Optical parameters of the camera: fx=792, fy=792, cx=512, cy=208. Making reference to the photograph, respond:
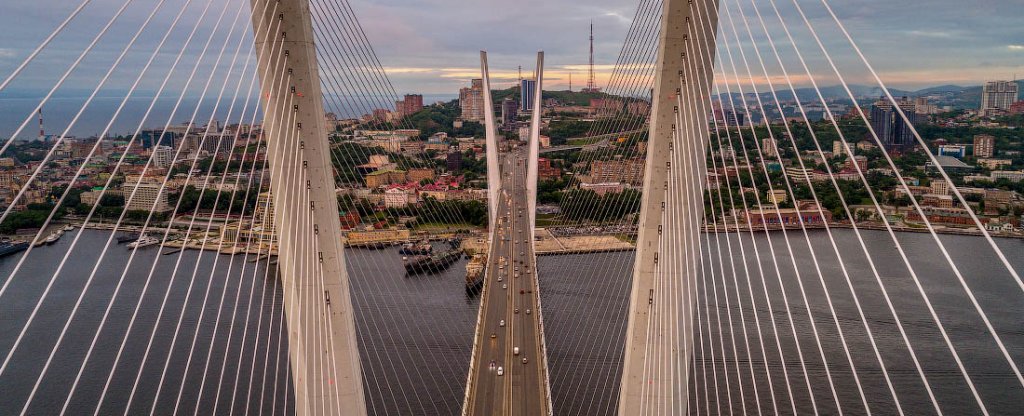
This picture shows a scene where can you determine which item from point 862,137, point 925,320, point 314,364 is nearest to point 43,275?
point 314,364

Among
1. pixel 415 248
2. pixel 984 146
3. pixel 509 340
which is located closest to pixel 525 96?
pixel 984 146

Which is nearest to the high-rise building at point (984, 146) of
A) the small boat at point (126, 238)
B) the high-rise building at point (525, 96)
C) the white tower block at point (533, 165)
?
the white tower block at point (533, 165)

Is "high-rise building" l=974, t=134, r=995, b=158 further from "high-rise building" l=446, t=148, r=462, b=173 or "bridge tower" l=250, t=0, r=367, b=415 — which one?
"bridge tower" l=250, t=0, r=367, b=415

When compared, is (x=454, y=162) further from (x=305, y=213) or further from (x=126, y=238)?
(x=305, y=213)

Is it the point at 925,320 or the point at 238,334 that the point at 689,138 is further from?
the point at 925,320

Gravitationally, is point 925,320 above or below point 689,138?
below

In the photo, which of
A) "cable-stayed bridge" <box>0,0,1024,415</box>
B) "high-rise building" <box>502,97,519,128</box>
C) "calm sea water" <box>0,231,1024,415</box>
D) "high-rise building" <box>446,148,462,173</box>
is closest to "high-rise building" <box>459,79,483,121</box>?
"high-rise building" <box>502,97,519,128</box>
